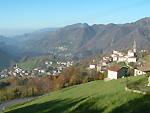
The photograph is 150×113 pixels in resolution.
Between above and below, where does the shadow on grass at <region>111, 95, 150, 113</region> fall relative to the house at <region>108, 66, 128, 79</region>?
above

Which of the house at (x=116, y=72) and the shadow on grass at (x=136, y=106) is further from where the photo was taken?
→ the house at (x=116, y=72)

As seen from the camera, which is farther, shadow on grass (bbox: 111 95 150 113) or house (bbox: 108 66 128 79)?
house (bbox: 108 66 128 79)

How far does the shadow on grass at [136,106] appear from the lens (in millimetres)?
12711

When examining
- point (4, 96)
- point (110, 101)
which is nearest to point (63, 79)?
point (4, 96)

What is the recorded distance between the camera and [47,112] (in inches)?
778

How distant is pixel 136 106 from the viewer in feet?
43.3

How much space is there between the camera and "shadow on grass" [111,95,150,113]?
12.7m

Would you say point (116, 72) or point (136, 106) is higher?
point (136, 106)

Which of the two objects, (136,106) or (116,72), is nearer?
(136,106)

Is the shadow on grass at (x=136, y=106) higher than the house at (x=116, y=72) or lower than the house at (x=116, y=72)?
higher

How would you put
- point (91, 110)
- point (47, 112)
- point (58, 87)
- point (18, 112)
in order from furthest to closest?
point (58, 87) < point (18, 112) < point (47, 112) < point (91, 110)

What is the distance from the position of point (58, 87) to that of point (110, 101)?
40.4 meters

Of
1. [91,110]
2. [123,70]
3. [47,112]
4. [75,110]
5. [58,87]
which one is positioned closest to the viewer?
[91,110]

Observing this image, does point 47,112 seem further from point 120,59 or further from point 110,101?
point 120,59
